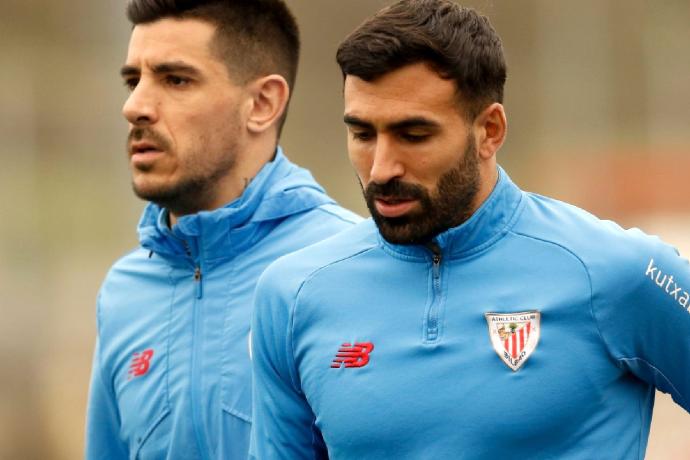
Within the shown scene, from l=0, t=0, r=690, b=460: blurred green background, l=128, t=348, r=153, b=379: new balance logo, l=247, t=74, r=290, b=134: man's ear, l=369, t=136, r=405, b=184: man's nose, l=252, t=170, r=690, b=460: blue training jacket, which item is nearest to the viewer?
l=252, t=170, r=690, b=460: blue training jacket

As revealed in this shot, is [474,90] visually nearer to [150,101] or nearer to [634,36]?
[150,101]

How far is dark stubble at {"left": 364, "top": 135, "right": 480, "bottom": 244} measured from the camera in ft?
9.57

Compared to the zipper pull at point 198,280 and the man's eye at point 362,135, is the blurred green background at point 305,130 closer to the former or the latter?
the zipper pull at point 198,280

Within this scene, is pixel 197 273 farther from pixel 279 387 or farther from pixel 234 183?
pixel 279 387

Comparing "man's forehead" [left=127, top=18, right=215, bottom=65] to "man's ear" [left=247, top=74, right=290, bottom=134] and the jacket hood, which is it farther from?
the jacket hood

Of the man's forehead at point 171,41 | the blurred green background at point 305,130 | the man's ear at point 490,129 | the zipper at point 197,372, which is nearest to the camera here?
the man's ear at point 490,129

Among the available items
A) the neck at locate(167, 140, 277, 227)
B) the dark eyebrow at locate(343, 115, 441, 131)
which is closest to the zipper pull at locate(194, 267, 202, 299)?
the neck at locate(167, 140, 277, 227)

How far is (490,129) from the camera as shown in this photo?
304cm

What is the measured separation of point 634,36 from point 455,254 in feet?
21.9

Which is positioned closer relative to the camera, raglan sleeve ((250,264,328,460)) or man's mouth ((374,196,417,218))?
man's mouth ((374,196,417,218))

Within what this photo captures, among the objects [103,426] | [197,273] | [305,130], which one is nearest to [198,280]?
[197,273]

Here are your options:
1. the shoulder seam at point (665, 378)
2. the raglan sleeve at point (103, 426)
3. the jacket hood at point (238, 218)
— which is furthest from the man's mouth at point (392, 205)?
the raglan sleeve at point (103, 426)

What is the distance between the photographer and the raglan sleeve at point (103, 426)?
154 inches

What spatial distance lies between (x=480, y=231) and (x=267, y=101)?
4.19 feet
